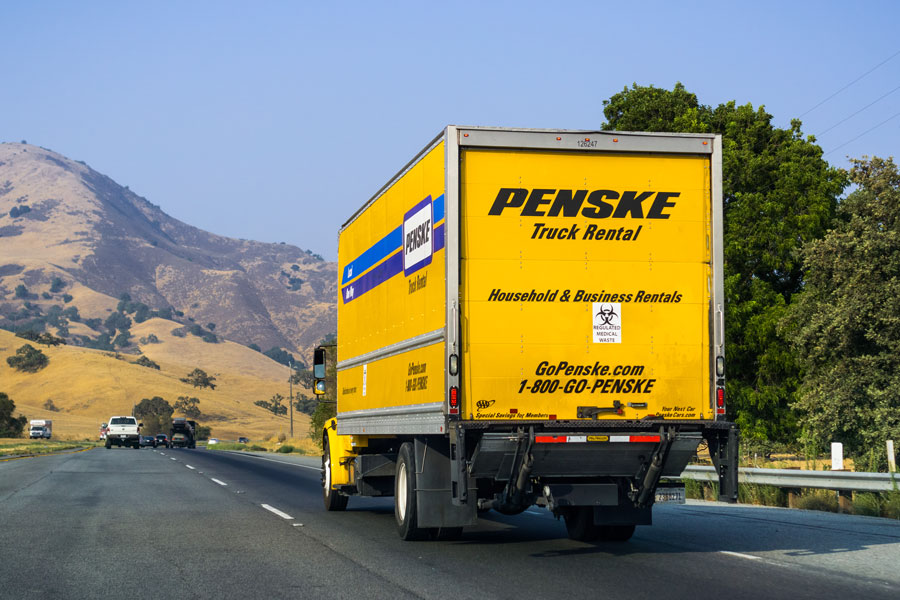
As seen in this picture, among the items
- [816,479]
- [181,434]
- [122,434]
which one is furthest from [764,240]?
[181,434]

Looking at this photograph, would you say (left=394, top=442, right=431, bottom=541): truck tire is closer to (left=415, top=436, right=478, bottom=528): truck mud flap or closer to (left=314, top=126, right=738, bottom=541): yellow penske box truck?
(left=415, top=436, right=478, bottom=528): truck mud flap

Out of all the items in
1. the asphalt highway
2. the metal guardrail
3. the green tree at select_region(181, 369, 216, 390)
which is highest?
the green tree at select_region(181, 369, 216, 390)

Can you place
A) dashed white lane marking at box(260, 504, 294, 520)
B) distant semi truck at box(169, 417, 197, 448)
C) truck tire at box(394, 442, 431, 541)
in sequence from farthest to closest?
distant semi truck at box(169, 417, 197, 448) < dashed white lane marking at box(260, 504, 294, 520) < truck tire at box(394, 442, 431, 541)

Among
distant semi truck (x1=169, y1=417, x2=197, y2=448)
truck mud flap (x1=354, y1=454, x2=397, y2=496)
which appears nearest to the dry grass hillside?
distant semi truck (x1=169, y1=417, x2=197, y2=448)

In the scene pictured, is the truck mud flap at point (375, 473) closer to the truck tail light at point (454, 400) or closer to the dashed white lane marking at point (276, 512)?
the dashed white lane marking at point (276, 512)

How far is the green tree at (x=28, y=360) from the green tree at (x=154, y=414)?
24.9m

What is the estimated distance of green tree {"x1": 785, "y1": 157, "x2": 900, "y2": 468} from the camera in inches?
1008

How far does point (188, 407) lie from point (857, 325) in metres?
129

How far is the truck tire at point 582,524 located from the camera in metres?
12.1

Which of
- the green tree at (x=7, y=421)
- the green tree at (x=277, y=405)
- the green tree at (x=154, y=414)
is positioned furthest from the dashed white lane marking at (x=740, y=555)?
the green tree at (x=277, y=405)

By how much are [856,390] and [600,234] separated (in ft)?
59.7

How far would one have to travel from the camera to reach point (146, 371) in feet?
543

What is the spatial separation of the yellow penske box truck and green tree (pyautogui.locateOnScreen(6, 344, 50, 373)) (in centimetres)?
15872

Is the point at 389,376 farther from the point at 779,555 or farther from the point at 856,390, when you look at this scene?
the point at 856,390
